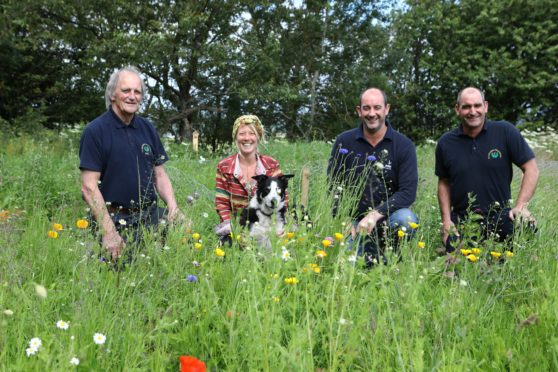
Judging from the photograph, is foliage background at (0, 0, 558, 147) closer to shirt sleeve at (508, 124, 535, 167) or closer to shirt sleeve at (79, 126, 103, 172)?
shirt sleeve at (79, 126, 103, 172)

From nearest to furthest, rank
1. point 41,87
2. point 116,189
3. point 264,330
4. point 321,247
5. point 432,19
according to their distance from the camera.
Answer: point 264,330 < point 321,247 < point 116,189 < point 41,87 < point 432,19

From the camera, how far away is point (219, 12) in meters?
18.2

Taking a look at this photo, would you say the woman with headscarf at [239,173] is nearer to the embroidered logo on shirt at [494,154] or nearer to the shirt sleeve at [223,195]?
the shirt sleeve at [223,195]

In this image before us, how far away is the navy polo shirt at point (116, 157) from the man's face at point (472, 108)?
2.66 m

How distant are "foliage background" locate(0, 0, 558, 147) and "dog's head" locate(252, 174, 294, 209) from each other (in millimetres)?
13065

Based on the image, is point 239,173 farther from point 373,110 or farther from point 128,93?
point 373,110

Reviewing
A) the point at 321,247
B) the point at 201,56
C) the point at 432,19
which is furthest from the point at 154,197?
the point at 432,19

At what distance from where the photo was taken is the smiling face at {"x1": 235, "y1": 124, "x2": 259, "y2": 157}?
3873 mm

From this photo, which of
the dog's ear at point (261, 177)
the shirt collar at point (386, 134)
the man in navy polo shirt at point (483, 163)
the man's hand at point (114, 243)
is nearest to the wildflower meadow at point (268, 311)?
the man's hand at point (114, 243)

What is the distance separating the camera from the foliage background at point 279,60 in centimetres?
1702

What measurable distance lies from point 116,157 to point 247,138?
3.46 ft

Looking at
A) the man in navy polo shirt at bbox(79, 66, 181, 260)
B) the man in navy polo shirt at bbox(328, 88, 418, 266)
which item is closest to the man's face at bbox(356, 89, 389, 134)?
the man in navy polo shirt at bbox(328, 88, 418, 266)

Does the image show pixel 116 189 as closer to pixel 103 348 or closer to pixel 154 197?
pixel 154 197

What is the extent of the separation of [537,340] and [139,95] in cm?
303
